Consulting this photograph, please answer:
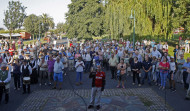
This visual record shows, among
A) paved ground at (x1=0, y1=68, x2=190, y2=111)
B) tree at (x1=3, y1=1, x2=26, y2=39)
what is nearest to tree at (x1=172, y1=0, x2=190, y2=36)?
paved ground at (x1=0, y1=68, x2=190, y2=111)

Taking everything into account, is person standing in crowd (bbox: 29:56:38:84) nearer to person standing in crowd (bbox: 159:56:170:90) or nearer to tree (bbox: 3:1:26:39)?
person standing in crowd (bbox: 159:56:170:90)

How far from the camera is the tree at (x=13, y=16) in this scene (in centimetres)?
5491

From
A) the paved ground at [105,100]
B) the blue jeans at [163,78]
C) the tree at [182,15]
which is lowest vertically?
the paved ground at [105,100]

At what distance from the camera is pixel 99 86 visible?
7688mm

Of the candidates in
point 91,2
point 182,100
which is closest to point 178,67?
point 182,100

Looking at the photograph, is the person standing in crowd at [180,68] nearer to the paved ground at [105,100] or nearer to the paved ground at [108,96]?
the paved ground at [108,96]

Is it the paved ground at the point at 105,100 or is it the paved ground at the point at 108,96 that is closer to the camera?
the paved ground at the point at 105,100

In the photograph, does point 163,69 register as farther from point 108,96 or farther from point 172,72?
point 108,96

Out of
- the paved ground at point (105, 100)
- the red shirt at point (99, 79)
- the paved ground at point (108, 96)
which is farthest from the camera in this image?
the paved ground at point (108, 96)

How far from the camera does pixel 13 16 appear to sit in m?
56.2

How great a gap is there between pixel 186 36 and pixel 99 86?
18871mm

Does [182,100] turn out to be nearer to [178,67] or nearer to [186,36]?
[178,67]

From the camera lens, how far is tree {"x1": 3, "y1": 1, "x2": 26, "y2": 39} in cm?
5491

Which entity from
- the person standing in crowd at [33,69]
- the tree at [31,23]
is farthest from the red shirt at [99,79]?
the tree at [31,23]
